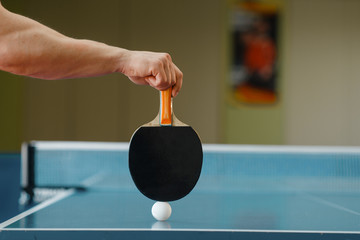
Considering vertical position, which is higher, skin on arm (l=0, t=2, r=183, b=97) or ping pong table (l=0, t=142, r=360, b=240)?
skin on arm (l=0, t=2, r=183, b=97)

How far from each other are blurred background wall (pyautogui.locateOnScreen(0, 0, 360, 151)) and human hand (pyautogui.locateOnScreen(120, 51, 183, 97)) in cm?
458

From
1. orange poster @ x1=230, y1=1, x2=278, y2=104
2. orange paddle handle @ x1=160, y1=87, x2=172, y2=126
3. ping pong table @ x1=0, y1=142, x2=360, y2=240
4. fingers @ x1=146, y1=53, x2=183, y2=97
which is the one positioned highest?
orange poster @ x1=230, y1=1, x2=278, y2=104

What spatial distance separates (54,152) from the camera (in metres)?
2.31

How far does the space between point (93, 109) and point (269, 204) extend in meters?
4.43

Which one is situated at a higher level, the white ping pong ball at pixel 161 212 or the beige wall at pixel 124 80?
the beige wall at pixel 124 80

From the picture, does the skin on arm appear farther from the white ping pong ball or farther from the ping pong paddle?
the white ping pong ball

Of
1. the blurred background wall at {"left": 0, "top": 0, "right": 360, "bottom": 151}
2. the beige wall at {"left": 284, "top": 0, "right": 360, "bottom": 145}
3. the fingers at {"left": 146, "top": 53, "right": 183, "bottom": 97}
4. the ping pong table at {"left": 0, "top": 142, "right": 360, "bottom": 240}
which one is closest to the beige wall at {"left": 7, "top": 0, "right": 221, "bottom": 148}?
the blurred background wall at {"left": 0, "top": 0, "right": 360, "bottom": 151}

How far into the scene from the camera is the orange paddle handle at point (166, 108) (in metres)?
1.11

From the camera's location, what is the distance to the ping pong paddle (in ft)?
3.72

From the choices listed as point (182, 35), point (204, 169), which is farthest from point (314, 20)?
point (204, 169)

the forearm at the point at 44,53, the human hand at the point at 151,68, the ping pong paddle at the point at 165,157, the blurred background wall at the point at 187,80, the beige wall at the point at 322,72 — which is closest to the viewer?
the forearm at the point at 44,53

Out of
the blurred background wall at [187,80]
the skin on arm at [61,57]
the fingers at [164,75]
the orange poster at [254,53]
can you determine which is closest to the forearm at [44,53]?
the skin on arm at [61,57]

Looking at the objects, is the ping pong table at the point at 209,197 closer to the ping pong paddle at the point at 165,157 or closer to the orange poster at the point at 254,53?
the ping pong paddle at the point at 165,157

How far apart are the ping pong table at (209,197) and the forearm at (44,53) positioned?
363 mm
